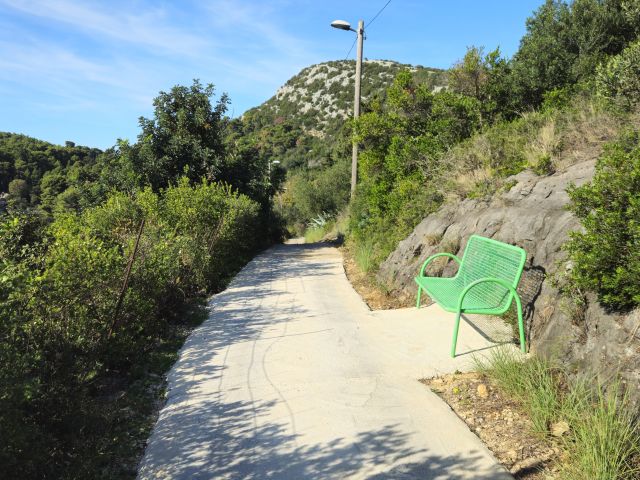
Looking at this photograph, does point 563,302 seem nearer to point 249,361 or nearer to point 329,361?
point 329,361

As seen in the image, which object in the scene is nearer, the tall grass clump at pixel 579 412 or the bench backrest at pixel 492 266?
the tall grass clump at pixel 579 412

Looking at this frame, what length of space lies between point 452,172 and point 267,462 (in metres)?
6.35

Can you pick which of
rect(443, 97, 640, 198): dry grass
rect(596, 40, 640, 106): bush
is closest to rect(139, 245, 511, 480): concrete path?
rect(443, 97, 640, 198): dry grass

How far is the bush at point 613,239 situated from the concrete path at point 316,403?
140 centimetres

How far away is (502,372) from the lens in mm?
3564

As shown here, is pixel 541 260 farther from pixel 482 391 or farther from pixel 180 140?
pixel 180 140

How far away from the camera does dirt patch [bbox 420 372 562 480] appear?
2.78m

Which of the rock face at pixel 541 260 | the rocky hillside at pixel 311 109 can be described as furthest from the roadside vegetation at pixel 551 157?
Answer: the rocky hillside at pixel 311 109

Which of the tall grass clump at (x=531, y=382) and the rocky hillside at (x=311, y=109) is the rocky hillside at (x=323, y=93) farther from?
the tall grass clump at (x=531, y=382)

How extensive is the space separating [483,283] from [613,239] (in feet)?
6.21

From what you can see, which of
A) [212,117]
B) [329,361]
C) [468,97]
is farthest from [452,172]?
[212,117]

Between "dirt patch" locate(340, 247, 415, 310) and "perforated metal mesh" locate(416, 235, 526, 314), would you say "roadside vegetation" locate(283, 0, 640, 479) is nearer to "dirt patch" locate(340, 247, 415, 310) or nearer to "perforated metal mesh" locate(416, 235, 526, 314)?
"dirt patch" locate(340, 247, 415, 310)

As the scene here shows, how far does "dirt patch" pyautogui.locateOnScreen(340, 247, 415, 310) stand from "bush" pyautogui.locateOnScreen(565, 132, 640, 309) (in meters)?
3.48

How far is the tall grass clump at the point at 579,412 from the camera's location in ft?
8.05
